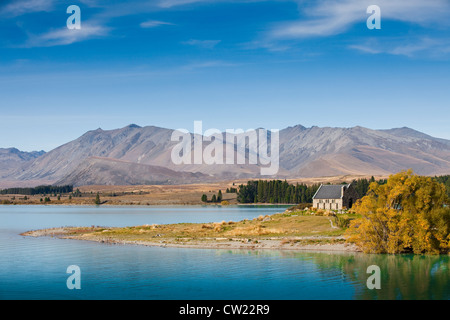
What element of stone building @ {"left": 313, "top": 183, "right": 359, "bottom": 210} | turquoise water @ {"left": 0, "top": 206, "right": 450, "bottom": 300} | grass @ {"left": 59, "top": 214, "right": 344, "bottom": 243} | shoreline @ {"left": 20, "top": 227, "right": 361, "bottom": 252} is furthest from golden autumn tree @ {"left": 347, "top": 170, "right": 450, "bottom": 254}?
stone building @ {"left": 313, "top": 183, "right": 359, "bottom": 210}

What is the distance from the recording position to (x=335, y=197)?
331ft

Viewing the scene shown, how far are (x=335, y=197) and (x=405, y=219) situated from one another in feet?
155

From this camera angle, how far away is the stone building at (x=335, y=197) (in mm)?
99725

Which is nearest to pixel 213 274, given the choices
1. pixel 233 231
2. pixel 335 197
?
pixel 233 231

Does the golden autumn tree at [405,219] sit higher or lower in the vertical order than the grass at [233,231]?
higher

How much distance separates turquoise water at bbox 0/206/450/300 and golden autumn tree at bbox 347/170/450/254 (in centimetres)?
Result: 211

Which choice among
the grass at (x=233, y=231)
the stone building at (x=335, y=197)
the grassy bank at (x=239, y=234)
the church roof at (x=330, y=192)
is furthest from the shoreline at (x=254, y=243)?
the church roof at (x=330, y=192)

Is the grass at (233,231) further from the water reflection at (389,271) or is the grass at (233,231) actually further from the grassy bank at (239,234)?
the water reflection at (389,271)

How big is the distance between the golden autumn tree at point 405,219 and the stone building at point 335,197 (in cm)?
4190

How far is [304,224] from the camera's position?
74688mm

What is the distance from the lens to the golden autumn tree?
176 feet

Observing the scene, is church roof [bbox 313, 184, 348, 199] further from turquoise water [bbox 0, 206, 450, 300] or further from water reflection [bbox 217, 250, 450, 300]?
turquoise water [bbox 0, 206, 450, 300]

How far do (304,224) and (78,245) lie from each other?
31723mm

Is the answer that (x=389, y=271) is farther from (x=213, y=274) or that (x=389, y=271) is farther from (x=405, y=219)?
(x=213, y=274)
